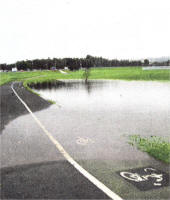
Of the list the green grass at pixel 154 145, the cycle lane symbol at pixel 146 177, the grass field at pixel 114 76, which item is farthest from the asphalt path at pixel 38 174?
the grass field at pixel 114 76

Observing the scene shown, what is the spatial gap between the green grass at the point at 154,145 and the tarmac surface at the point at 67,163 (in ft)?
0.98

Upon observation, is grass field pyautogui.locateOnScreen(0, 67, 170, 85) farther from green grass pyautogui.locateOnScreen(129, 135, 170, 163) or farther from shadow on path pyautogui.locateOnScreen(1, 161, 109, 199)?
shadow on path pyautogui.locateOnScreen(1, 161, 109, 199)

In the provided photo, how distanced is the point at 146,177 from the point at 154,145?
257 centimetres

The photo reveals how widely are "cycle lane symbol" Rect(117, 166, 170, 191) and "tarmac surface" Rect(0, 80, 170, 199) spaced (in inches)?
6.4

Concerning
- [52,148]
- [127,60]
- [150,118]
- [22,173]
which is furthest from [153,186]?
[127,60]

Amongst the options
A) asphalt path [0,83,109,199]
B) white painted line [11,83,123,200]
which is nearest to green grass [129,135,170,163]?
white painted line [11,83,123,200]

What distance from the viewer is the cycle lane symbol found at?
5.39 metres

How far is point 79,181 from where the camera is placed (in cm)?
562

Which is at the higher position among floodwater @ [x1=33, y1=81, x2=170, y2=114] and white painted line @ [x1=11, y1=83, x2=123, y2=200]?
floodwater @ [x1=33, y1=81, x2=170, y2=114]

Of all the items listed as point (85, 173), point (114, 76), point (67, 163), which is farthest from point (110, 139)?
point (114, 76)

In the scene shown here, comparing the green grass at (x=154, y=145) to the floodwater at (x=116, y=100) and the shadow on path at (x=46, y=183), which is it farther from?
the floodwater at (x=116, y=100)

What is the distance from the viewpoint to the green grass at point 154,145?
729 cm

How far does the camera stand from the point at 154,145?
26.9 feet

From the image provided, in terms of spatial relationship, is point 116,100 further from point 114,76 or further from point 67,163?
point 114,76
